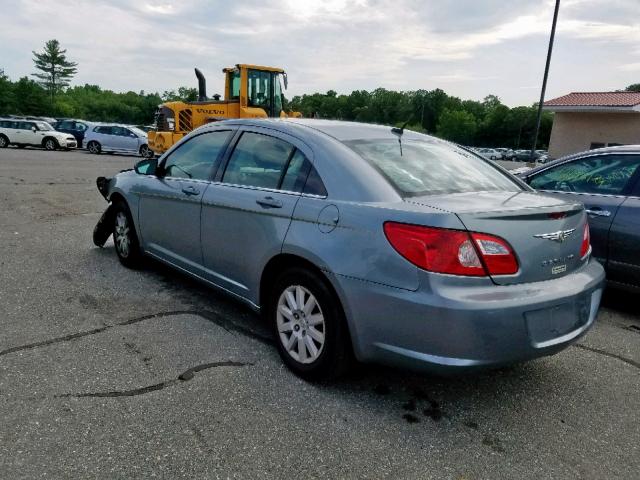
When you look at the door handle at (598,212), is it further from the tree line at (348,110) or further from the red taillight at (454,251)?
the tree line at (348,110)

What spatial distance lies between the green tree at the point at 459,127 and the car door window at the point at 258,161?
103 metres

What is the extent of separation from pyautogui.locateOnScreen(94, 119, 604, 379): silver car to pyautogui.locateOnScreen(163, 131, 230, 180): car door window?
0.13 ft

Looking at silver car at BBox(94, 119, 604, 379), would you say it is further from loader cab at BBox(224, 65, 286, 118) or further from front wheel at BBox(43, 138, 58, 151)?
front wheel at BBox(43, 138, 58, 151)

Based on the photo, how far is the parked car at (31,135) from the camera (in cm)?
2528

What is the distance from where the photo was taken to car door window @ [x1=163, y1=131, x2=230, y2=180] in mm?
3924

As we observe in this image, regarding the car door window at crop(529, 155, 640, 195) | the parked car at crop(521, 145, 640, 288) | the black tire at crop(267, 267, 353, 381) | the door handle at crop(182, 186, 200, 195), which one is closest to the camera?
the black tire at crop(267, 267, 353, 381)

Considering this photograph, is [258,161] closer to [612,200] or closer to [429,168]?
[429,168]

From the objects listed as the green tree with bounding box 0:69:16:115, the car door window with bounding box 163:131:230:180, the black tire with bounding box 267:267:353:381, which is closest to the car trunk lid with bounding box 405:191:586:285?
the black tire with bounding box 267:267:353:381

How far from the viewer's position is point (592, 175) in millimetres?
4707

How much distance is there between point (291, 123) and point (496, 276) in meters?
1.77

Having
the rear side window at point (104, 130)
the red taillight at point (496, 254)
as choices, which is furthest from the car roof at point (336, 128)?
the rear side window at point (104, 130)

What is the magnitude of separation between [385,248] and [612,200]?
2.92 m

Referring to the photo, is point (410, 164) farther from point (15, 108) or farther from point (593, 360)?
point (15, 108)

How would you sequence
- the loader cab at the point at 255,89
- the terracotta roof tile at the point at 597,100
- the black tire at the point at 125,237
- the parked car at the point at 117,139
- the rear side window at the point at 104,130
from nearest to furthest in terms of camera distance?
the black tire at the point at 125,237 → the loader cab at the point at 255,89 → the terracotta roof tile at the point at 597,100 → the parked car at the point at 117,139 → the rear side window at the point at 104,130
